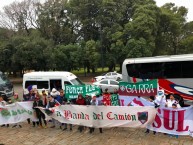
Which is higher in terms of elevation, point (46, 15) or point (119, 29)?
point (46, 15)

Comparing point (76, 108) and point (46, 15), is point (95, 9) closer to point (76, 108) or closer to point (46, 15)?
point (46, 15)

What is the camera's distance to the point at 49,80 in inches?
795

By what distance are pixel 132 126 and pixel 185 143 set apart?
2062 mm

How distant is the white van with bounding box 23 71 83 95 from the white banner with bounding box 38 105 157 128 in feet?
A: 23.8

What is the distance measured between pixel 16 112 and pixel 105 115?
4.76 metres

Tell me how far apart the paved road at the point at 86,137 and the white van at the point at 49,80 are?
714cm

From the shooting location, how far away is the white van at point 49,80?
19.7 m

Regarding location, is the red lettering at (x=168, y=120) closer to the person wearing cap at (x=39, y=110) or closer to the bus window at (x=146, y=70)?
the person wearing cap at (x=39, y=110)

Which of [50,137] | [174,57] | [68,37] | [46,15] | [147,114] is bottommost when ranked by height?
[50,137]

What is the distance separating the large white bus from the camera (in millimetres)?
17281

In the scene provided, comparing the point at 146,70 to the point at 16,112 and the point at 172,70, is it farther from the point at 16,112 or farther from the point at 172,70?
the point at 16,112

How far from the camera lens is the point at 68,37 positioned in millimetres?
51375

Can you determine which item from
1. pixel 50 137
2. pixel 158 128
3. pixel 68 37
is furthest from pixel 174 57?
pixel 68 37

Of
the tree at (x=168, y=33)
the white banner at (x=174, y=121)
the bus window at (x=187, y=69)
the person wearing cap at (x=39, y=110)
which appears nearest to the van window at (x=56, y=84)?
the person wearing cap at (x=39, y=110)
